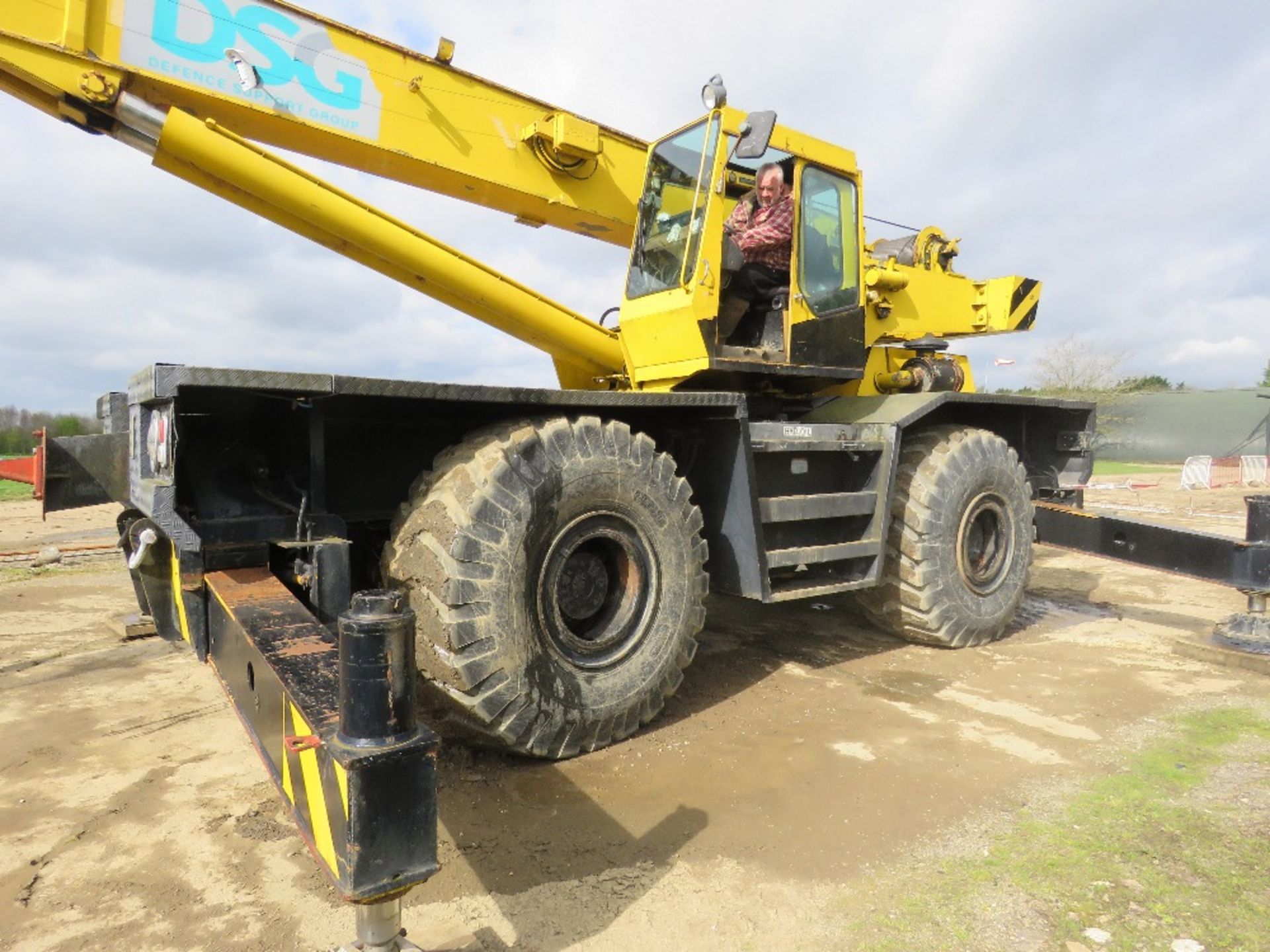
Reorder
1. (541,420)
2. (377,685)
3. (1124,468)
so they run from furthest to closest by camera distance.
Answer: (1124,468) → (541,420) → (377,685)

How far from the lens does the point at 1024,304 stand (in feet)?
22.1

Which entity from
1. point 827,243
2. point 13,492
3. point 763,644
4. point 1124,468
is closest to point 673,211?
point 827,243

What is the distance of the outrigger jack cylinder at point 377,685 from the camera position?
5.07 ft

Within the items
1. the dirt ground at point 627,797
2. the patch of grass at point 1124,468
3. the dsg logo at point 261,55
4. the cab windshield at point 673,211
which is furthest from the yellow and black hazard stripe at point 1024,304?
the patch of grass at point 1124,468

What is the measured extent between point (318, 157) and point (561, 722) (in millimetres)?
3384

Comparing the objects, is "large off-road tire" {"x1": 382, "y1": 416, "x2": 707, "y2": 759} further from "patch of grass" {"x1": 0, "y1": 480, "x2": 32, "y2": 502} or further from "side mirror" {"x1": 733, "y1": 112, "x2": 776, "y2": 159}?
"patch of grass" {"x1": 0, "y1": 480, "x2": 32, "y2": 502}

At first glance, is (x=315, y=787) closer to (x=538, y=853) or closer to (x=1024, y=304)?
(x=538, y=853)

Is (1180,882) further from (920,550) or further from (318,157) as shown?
(318,157)

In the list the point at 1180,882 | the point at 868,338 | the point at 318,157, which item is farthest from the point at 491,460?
the point at 868,338

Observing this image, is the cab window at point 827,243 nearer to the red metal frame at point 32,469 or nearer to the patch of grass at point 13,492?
the red metal frame at point 32,469

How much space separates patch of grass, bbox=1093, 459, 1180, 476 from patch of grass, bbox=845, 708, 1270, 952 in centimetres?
2877

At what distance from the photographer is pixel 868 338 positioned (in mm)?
5734

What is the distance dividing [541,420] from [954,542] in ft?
9.99

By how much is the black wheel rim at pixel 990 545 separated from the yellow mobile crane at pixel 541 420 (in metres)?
0.02
